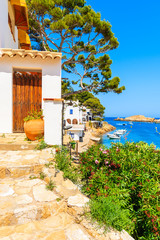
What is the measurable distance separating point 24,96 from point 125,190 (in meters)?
5.44

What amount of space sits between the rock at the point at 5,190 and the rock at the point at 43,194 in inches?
16.3

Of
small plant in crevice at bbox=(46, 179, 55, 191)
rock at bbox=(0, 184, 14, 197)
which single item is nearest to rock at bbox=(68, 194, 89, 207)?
small plant in crevice at bbox=(46, 179, 55, 191)

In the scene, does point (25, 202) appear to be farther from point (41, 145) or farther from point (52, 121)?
point (52, 121)

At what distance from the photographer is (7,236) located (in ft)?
5.86

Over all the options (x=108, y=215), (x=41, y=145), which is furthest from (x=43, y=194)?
(x=41, y=145)

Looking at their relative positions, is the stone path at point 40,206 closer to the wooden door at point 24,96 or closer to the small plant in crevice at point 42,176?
the small plant in crevice at point 42,176

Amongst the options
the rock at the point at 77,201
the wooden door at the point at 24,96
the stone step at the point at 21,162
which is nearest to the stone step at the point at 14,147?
the stone step at the point at 21,162

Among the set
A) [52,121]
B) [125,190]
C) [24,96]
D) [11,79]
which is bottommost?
[125,190]

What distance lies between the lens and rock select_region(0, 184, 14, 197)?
98.3 inches

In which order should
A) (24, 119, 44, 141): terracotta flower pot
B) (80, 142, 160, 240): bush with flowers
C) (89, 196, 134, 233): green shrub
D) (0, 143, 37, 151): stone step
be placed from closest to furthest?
(89, 196, 134, 233): green shrub → (80, 142, 160, 240): bush with flowers → (0, 143, 37, 151): stone step → (24, 119, 44, 141): terracotta flower pot

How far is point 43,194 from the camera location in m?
2.54

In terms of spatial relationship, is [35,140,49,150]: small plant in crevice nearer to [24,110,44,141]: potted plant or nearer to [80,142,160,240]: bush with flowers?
[24,110,44,141]: potted plant

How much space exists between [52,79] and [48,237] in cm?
576

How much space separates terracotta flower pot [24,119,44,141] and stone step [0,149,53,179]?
84 centimetres
